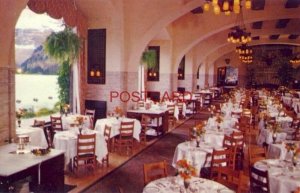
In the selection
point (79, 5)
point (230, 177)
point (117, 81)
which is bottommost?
point (230, 177)

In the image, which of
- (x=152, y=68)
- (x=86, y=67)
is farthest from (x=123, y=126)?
(x=152, y=68)

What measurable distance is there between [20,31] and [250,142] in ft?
27.0

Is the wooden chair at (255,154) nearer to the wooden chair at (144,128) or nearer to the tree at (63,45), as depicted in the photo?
the wooden chair at (144,128)

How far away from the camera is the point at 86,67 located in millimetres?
12828

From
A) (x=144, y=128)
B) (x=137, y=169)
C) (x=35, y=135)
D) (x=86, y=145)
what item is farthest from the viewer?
(x=144, y=128)

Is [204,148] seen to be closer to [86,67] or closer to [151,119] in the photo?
[151,119]

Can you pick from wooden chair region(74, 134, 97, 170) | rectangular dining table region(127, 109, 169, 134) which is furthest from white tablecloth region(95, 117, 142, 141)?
wooden chair region(74, 134, 97, 170)

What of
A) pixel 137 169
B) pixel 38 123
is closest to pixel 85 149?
pixel 137 169

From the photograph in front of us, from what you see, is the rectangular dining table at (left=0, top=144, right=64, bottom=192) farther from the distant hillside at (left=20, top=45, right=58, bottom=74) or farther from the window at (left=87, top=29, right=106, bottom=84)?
the window at (left=87, top=29, right=106, bottom=84)

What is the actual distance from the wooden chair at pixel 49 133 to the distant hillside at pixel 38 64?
1.74 m

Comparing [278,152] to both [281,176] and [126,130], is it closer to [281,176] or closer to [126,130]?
[281,176]

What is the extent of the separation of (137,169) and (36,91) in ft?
15.2

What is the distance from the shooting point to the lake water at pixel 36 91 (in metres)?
10.5

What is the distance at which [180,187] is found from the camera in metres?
4.97
